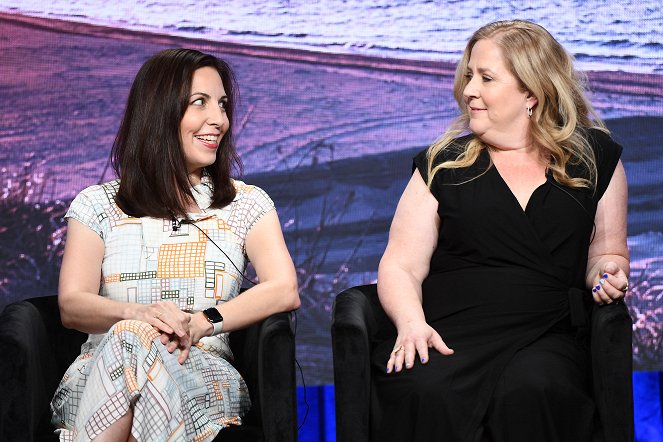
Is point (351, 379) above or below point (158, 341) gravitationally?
below

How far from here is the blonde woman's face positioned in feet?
9.93

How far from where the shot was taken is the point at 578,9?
4.24 meters

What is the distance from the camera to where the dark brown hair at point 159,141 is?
3010 mm

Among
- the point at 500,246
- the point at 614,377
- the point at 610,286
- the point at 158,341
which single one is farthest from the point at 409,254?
the point at 158,341

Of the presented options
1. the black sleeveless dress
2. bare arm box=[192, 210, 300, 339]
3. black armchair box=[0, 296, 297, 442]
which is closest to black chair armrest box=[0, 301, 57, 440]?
black armchair box=[0, 296, 297, 442]

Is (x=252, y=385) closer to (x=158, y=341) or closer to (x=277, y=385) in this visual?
(x=277, y=385)

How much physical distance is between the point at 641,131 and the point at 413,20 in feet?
3.39

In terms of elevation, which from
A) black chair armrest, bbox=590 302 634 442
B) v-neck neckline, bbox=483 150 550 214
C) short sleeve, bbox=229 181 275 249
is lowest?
black chair armrest, bbox=590 302 634 442

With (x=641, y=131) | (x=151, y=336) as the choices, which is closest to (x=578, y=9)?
(x=641, y=131)

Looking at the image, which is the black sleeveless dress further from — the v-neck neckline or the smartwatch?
the smartwatch

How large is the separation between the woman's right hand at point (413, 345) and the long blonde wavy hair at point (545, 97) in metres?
0.46

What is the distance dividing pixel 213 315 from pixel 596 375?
100 cm

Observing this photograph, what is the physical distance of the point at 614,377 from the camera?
8.64ft

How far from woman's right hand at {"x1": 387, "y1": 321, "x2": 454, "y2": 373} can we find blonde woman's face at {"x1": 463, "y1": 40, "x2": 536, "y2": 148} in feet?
2.03
